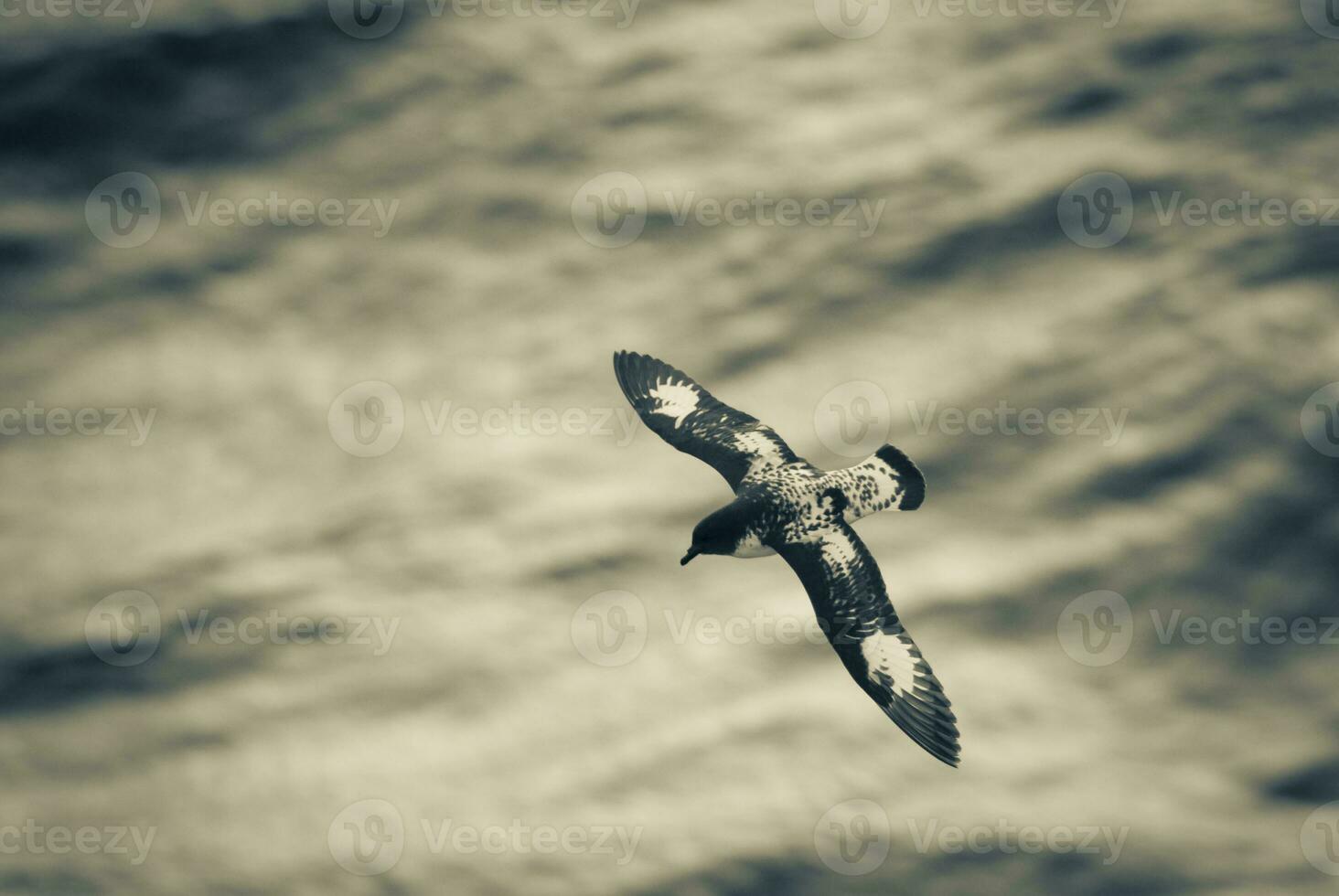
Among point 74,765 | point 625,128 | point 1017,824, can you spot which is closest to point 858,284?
point 625,128

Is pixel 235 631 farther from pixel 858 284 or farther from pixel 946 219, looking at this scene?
pixel 946 219

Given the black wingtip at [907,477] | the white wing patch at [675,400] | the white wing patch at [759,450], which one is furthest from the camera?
the white wing patch at [675,400]

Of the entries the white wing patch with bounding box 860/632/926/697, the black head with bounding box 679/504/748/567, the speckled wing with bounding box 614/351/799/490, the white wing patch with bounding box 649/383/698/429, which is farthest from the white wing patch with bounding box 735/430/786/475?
the white wing patch with bounding box 860/632/926/697

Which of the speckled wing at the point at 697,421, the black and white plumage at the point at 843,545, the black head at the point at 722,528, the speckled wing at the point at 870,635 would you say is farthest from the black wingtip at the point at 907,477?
the black head at the point at 722,528

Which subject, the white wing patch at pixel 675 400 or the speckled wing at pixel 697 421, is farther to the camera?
the white wing patch at pixel 675 400

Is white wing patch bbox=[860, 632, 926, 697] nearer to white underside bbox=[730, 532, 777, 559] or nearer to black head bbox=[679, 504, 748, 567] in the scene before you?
white underside bbox=[730, 532, 777, 559]

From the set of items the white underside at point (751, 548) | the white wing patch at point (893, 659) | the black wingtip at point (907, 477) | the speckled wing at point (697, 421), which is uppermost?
the speckled wing at point (697, 421)

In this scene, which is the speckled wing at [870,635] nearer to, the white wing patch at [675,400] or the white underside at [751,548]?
the white underside at [751,548]

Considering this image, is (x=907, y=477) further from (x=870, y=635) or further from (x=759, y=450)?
(x=870, y=635)
